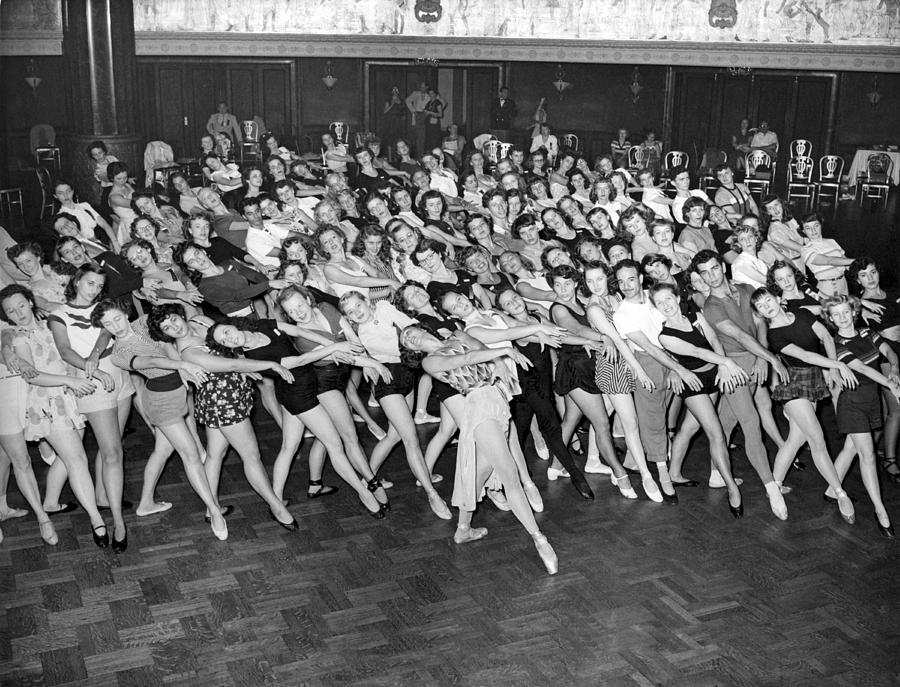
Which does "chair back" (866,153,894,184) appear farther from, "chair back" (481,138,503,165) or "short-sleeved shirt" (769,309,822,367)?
"short-sleeved shirt" (769,309,822,367)

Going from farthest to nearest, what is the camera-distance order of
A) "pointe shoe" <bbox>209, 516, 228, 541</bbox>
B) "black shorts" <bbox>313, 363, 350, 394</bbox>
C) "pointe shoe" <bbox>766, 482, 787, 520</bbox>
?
"pointe shoe" <bbox>766, 482, 787, 520</bbox> < "black shorts" <bbox>313, 363, 350, 394</bbox> < "pointe shoe" <bbox>209, 516, 228, 541</bbox>

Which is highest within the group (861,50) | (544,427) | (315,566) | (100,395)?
(861,50)

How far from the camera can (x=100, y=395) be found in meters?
4.57

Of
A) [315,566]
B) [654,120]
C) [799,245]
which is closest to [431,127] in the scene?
[654,120]

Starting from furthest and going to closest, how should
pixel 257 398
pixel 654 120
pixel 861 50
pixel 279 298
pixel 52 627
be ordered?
pixel 654 120 < pixel 861 50 < pixel 257 398 < pixel 279 298 < pixel 52 627

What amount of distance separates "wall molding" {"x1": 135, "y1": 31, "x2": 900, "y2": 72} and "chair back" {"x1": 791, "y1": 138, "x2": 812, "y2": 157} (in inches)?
50.6

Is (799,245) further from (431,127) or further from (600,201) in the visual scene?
(431,127)

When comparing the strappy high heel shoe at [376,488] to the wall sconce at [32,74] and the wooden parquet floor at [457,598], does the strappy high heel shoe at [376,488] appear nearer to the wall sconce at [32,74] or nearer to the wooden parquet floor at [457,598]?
the wooden parquet floor at [457,598]

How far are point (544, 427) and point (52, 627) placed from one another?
2.53 metres

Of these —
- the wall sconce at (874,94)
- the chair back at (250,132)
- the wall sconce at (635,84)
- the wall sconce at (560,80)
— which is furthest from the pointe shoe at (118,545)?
the wall sconce at (874,94)

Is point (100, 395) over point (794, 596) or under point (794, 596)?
over

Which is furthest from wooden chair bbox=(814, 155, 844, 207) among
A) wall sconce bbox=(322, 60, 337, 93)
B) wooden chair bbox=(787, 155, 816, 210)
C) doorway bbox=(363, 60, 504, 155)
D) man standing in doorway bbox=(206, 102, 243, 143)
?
man standing in doorway bbox=(206, 102, 243, 143)

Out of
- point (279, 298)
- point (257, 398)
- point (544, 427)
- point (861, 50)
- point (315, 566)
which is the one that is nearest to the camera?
point (315, 566)

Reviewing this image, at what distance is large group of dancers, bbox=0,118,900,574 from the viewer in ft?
15.0
